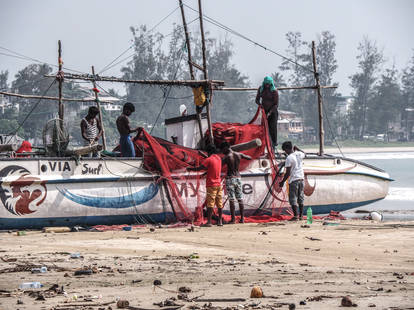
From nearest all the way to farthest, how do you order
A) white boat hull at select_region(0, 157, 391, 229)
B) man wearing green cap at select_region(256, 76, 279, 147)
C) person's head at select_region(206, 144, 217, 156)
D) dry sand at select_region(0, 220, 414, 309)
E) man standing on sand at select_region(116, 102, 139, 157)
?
dry sand at select_region(0, 220, 414, 309) < white boat hull at select_region(0, 157, 391, 229) < person's head at select_region(206, 144, 217, 156) < man standing on sand at select_region(116, 102, 139, 157) < man wearing green cap at select_region(256, 76, 279, 147)

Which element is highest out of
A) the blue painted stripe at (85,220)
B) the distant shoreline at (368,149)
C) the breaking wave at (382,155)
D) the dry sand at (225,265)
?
the distant shoreline at (368,149)

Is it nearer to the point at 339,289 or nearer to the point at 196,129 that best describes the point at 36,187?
the point at 196,129

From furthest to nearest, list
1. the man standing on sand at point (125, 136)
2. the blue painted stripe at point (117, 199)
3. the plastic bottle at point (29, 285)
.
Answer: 1. the man standing on sand at point (125, 136)
2. the blue painted stripe at point (117, 199)
3. the plastic bottle at point (29, 285)

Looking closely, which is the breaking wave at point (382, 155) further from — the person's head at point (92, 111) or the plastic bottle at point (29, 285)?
the plastic bottle at point (29, 285)

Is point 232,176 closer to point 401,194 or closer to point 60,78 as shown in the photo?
point 60,78

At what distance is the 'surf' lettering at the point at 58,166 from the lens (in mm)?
13461

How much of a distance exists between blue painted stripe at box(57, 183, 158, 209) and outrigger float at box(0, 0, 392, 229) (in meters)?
0.02

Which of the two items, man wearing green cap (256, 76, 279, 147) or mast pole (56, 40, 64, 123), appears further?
man wearing green cap (256, 76, 279, 147)

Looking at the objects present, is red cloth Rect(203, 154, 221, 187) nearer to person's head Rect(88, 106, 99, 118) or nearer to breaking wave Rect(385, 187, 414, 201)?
person's head Rect(88, 106, 99, 118)

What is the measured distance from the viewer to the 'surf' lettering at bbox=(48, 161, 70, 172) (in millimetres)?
13461

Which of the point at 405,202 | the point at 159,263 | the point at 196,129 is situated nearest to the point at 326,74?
the point at 405,202

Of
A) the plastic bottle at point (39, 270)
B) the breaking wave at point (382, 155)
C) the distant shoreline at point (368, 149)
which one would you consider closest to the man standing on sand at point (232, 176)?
the plastic bottle at point (39, 270)

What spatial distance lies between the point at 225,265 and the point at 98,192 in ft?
18.5

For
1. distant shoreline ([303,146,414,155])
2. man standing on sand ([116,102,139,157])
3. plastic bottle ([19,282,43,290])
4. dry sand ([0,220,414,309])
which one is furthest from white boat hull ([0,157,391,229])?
distant shoreline ([303,146,414,155])
